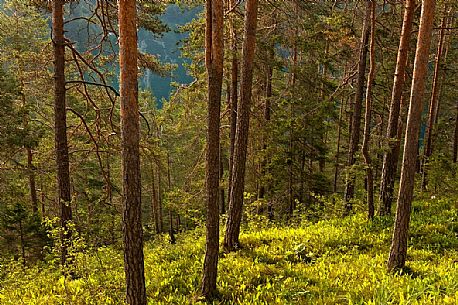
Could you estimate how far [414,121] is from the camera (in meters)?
7.57

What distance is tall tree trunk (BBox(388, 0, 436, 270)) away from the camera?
732 centimetres

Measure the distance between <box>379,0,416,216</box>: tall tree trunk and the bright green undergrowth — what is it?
0.86 meters

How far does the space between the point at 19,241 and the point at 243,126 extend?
17.9m

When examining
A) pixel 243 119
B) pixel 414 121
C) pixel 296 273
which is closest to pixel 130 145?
pixel 243 119

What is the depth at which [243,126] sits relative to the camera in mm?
9219

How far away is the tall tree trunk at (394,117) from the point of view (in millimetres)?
10734

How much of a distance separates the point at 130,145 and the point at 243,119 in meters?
4.02

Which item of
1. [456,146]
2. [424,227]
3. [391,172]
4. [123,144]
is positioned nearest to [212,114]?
[123,144]

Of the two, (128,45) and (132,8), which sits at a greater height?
(132,8)

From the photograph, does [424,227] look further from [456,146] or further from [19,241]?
[19,241]

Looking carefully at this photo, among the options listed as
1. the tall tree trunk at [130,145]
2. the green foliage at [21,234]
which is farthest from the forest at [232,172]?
the green foliage at [21,234]

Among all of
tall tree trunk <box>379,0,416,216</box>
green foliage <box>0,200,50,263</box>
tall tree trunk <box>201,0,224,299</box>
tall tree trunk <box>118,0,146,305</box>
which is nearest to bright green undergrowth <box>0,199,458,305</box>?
tall tree trunk <box>201,0,224,299</box>

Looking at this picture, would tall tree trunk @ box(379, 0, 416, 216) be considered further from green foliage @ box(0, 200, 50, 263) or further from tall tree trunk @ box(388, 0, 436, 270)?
green foliage @ box(0, 200, 50, 263)

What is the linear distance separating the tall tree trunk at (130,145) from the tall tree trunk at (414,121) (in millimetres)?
5293
